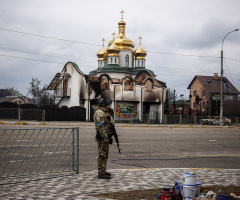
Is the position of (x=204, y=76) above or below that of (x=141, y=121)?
above

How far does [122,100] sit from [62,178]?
138 feet

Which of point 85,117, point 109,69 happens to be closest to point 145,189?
point 85,117

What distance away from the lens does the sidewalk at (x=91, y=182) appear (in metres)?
6.15

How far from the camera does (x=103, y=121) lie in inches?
303

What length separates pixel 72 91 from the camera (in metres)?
50.0

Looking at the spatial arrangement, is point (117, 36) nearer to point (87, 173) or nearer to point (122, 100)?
point (122, 100)

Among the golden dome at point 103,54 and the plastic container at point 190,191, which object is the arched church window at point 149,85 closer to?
the golden dome at point 103,54

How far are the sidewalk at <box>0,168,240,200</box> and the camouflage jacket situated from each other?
3.54 feet

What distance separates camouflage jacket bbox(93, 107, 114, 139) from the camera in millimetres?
7648

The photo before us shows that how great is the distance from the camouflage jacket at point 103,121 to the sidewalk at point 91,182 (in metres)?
1.08

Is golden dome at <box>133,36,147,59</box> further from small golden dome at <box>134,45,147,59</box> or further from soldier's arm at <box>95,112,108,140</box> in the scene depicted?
soldier's arm at <box>95,112,108,140</box>

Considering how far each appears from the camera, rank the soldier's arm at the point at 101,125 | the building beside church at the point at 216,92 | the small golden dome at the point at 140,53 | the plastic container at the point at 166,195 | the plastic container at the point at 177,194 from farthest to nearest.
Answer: the building beside church at the point at 216,92
the small golden dome at the point at 140,53
the soldier's arm at the point at 101,125
the plastic container at the point at 177,194
the plastic container at the point at 166,195

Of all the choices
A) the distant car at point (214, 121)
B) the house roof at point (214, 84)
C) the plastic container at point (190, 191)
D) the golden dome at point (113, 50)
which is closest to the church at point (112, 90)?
the golden dome at point (113, 50)

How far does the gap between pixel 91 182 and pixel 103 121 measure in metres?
1.39
